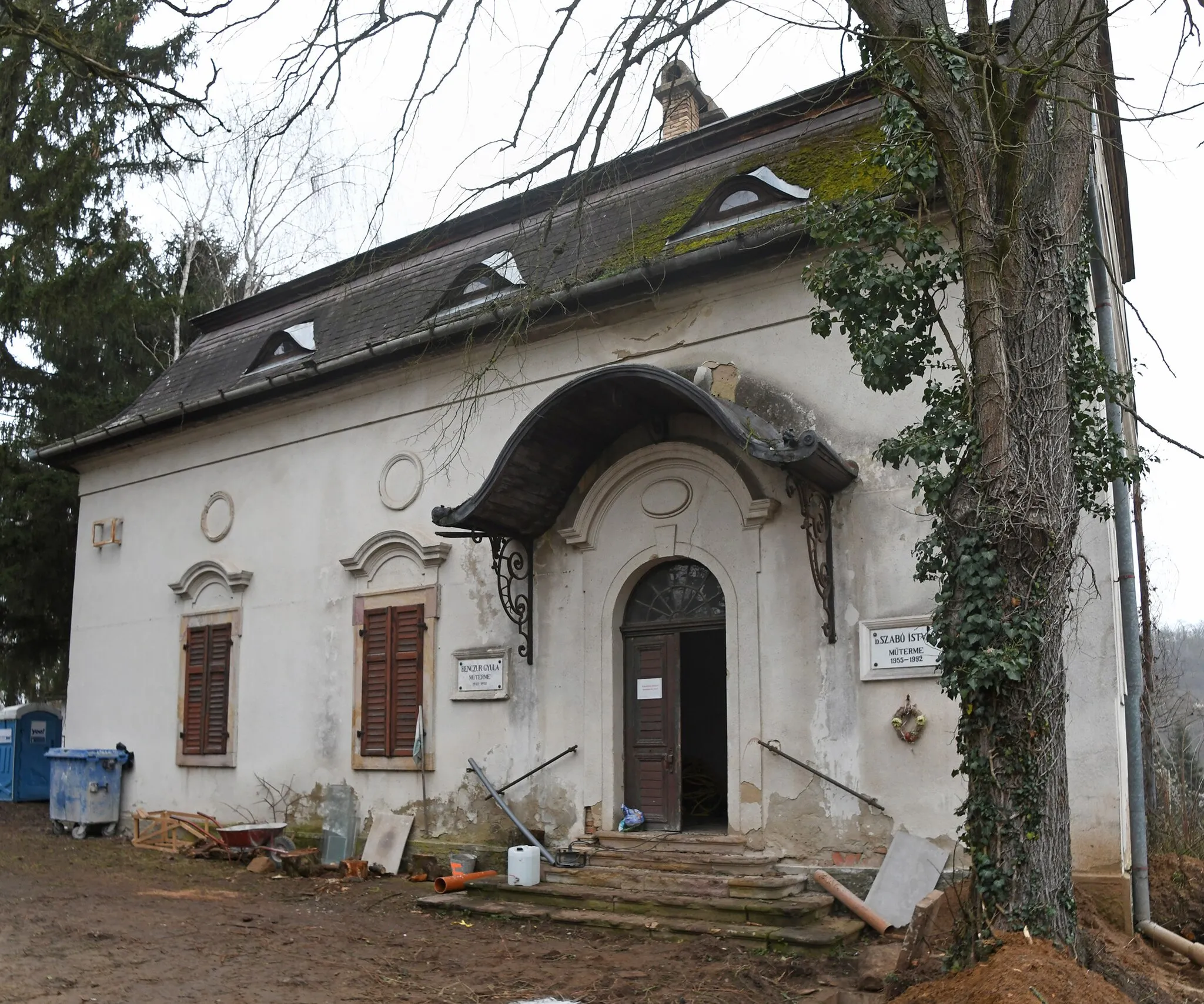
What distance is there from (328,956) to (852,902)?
11.7 feet

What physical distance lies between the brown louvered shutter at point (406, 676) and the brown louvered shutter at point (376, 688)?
8 cm

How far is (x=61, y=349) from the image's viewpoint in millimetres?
18234

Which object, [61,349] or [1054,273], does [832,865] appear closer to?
[1054,273]

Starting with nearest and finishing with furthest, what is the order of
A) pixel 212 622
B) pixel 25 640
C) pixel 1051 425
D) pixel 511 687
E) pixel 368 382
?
1. pixel 1051 425
2. pixel 511 687
3. pixel 368 382
4. pixel 212 622
5. pixel 25 640

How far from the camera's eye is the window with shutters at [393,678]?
11.2 meters

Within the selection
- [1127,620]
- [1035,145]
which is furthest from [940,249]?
[1127,620]

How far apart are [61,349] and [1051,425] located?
1664 centimetres

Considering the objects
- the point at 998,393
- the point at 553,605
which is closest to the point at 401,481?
the point at 553,605

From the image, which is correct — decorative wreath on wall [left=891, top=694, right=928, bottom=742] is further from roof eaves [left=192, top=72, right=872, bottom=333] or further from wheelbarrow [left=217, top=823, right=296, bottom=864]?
wheelbarrow [left=217, top=823, right=296, bottom=864]

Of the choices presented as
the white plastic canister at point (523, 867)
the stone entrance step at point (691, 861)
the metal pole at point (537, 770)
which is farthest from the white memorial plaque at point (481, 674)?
the stone entrance step at point (691, 861)

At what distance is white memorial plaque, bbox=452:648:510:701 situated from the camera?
1056 centimetres

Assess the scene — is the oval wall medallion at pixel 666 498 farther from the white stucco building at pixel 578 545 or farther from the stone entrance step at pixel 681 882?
the stone entrance step at pixel 681 882

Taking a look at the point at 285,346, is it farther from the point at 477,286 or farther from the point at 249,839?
the point at 249,839

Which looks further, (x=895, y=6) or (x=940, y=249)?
(x=940, y=249)
